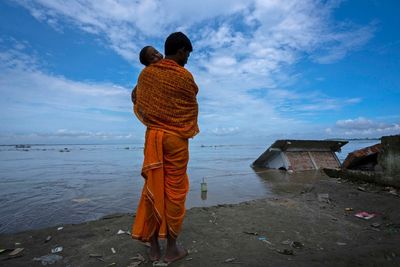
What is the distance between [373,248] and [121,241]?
262 cm

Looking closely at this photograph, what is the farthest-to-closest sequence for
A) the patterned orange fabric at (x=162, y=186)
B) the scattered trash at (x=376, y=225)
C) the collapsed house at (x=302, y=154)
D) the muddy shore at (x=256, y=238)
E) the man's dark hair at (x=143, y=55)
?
the collapsed house at (x=302, y=154) → the scattered trash at (x=376, y=225) → the man's dark hair at (x=143, y=55) → the muddy shore at (x=256, y=238) → the patterned orange fabric at (x=162, y=186)

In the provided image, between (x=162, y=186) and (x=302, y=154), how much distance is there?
9465mm

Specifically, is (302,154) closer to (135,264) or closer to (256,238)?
(256,238)

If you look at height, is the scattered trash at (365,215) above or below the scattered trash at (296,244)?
above

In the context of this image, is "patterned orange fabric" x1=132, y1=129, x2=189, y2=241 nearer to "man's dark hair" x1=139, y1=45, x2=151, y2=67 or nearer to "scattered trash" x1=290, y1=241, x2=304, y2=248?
"man's dark hair" x1=139, y1=45, x2=151, y2=67

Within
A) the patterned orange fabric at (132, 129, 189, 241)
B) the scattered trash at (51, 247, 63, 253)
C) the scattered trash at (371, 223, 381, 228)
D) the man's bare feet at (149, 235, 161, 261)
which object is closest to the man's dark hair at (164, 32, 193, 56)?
the patterned orange fabric at (132, 129, 189, 241)

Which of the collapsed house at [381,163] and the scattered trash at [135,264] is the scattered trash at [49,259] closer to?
the scattered trash at [135,264]

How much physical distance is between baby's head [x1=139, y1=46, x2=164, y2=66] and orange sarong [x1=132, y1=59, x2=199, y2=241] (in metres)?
0.10

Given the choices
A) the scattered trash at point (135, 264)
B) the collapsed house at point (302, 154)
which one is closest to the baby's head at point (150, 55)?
the scattered trash at point (135, 264)

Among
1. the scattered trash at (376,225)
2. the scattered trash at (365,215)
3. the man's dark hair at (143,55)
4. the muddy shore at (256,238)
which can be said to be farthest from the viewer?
the scattered trash at (365,215)

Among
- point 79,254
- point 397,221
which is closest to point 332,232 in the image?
point 397,221

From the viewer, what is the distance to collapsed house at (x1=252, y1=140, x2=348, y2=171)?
10.5 metres

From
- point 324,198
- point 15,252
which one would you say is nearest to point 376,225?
point 324,198

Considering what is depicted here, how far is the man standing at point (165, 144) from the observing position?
8.32ft
